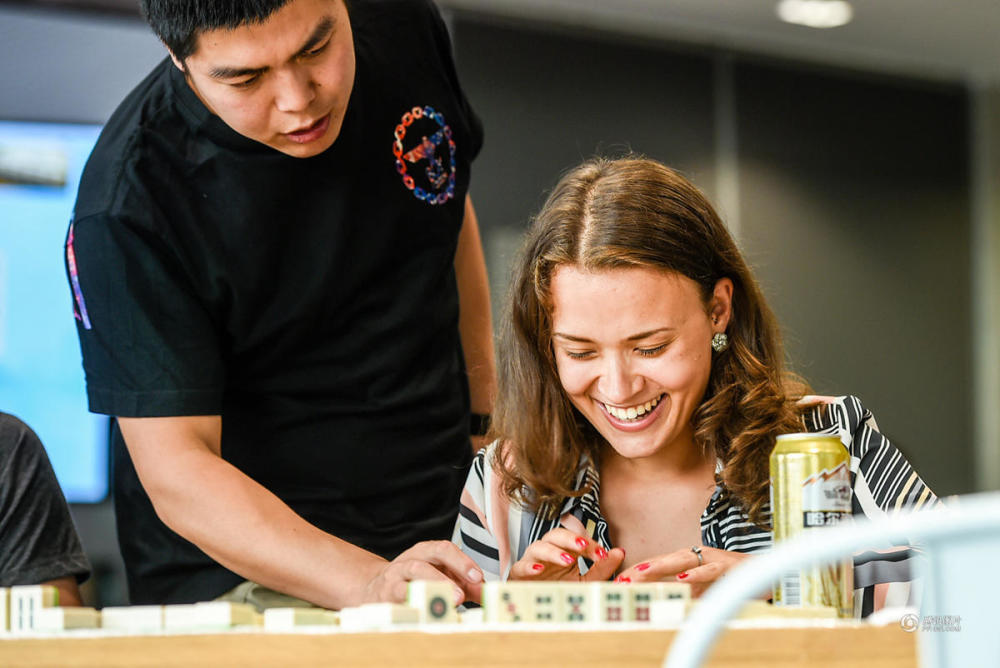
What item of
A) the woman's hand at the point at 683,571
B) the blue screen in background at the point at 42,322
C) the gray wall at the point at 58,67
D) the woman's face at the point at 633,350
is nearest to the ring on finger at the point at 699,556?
the woman's hand at the point at 683,571

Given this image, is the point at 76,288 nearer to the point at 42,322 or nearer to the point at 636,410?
the point at 636,410

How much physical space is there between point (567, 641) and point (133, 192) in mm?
1051

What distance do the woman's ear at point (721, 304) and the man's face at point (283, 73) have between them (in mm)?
554

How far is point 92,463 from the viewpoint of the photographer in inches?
124

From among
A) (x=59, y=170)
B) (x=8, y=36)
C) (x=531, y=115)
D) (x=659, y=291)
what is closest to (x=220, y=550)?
(x=659, y=291)

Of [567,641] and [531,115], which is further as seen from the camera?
[531,115]

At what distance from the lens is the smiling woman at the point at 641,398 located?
4.88ft

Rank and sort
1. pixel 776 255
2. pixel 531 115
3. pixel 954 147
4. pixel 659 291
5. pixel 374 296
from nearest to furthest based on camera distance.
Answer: pixel 659 291
pixel 374 296
pixel 531 115
pixel 776 255
pixel 954 147

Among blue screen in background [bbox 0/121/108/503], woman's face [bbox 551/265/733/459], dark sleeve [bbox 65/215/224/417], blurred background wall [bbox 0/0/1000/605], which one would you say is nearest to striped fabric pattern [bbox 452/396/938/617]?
woman's face [bbox 551/265/733/459]

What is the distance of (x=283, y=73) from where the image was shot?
4.81ft

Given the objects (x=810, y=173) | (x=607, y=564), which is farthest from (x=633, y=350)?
(x=810, y=173)

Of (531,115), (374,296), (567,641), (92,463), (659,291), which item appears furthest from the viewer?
(531,115)

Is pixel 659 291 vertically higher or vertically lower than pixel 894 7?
lower

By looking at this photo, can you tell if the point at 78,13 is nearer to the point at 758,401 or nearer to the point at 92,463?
the point at 92,463
